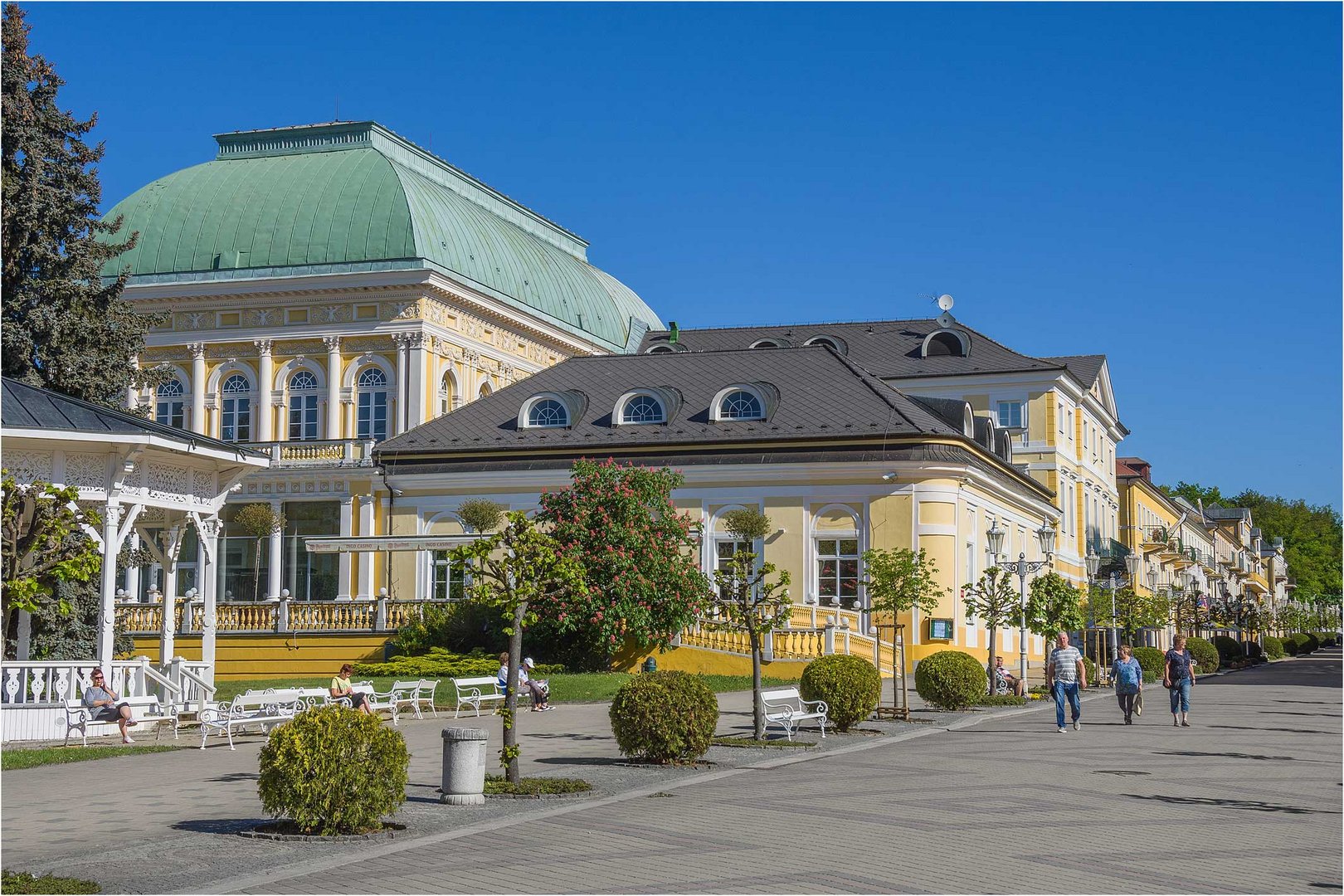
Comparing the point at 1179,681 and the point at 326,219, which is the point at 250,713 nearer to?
the point at 1179,681

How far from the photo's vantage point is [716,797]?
54.5 ft

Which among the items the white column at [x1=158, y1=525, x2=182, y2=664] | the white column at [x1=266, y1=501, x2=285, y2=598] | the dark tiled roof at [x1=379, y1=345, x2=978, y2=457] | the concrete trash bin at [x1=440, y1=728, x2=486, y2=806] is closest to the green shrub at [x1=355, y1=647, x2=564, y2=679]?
the white column at [x1=158, y1=525, x2=182, y2=664]

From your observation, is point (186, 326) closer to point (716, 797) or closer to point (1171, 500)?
point (716, 797)

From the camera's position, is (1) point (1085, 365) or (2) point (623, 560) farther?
(1) point (1085, 365)

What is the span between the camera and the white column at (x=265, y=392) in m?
56.8

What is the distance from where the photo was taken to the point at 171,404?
191 feet

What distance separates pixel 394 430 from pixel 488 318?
6.70m

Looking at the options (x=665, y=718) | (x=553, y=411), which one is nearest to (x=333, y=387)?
(x=553, y=411)

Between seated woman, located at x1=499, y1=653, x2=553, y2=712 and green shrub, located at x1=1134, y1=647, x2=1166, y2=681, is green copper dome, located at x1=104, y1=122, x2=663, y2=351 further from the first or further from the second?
seated woman, located at x1=499, y1=653, x2=553, y2=712

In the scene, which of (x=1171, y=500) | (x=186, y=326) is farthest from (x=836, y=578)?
(x=1171, y=500)

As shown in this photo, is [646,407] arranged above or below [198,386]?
below

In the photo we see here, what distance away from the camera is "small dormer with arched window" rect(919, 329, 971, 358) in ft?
224

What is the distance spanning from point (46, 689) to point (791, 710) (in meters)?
11.3

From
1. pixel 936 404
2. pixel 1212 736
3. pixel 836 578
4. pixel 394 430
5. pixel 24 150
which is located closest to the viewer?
pixel 1212 736
